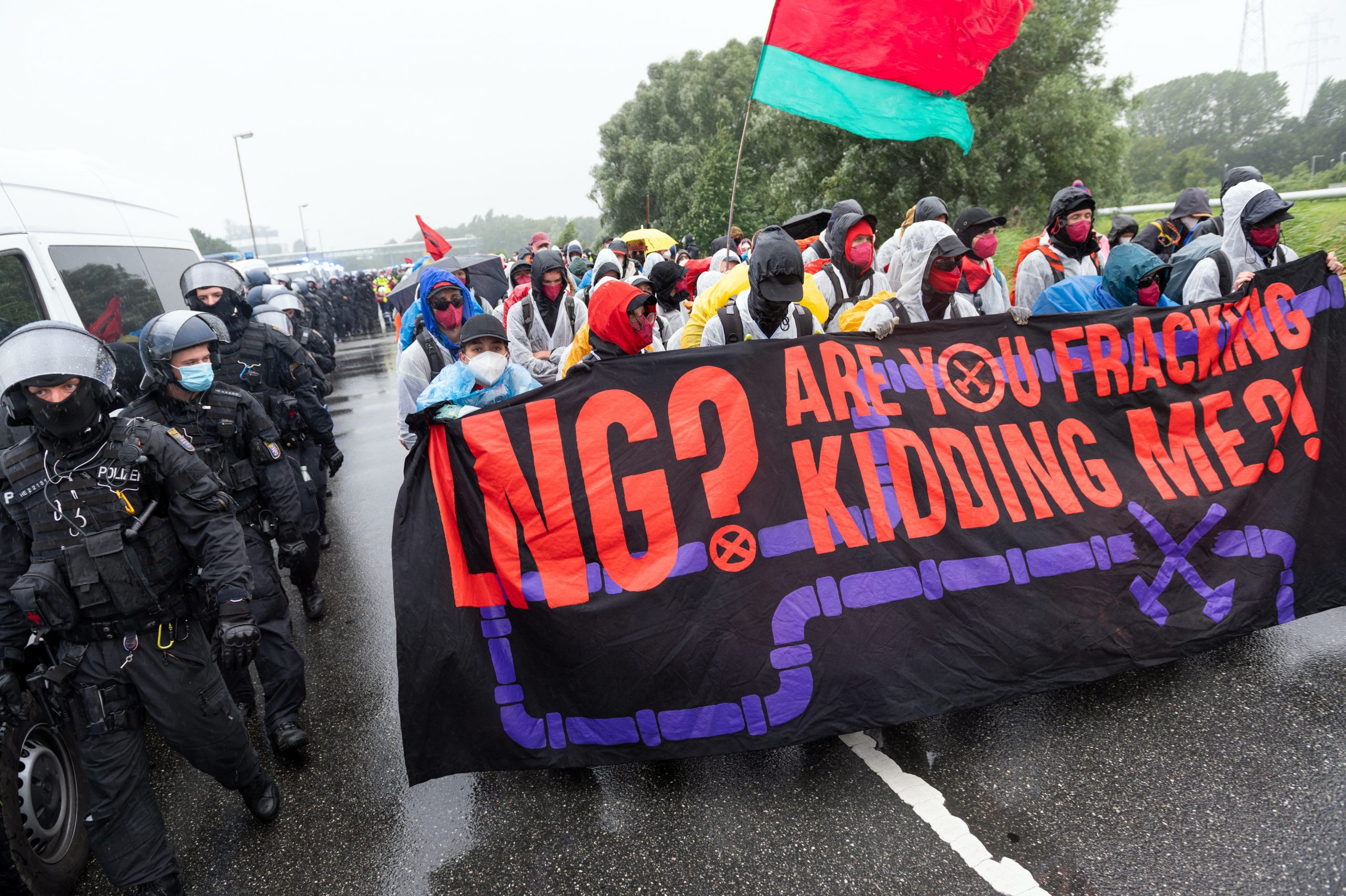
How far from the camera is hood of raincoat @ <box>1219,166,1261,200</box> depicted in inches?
237

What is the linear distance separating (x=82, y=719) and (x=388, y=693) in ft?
5.05

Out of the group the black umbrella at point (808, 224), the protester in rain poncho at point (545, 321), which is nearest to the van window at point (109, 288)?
the protester in rain poncho at point (545, 321)

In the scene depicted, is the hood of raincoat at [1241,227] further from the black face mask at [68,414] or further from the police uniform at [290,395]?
the police uniform at [290,395]

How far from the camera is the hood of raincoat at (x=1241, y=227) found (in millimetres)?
5074

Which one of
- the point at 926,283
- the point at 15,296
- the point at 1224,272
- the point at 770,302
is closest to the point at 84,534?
the point at 15,296

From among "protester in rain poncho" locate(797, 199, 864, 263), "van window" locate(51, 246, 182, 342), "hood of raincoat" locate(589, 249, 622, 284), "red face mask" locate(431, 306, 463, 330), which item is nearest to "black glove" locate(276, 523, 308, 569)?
"red face mask" locate(431, 306, 463, 330)

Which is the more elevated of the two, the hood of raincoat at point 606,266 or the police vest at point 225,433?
the hood of raincoat at point 606,266

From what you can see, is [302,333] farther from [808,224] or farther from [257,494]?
[808,224]

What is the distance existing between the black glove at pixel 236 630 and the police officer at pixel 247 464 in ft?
2.33

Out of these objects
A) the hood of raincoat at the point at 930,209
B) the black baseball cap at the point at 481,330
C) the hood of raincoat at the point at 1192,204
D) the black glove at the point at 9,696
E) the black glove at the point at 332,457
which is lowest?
the black glove at the point at 332,457

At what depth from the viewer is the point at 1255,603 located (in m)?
3.60

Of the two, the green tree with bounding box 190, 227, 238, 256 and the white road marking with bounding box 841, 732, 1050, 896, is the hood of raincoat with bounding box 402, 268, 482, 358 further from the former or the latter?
the green tree with bounding box 190, 227, 238, 256

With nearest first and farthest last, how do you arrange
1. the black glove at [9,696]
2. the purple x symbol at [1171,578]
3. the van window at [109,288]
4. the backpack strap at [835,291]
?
the black glove at [9,696] < the purple x symbol at [1171,578] < the van window at [109,288] < the backpack strap at [835,291]

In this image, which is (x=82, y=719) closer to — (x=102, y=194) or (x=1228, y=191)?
(x=102, y=194)
